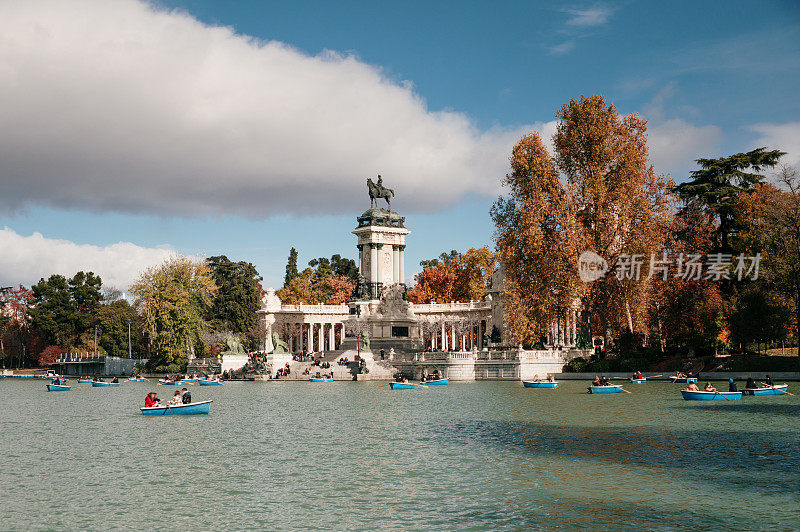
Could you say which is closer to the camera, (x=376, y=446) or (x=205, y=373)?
(x=376, y=446)

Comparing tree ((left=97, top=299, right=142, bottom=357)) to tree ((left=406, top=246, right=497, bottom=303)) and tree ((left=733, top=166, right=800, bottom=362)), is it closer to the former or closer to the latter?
tree ((left=406, top=246, right=497, bottom=303))

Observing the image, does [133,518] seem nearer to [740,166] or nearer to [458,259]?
[740,166]

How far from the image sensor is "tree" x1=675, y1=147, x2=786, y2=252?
257 ft

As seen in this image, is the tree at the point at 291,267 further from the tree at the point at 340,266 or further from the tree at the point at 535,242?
the tree at the point at 535,242

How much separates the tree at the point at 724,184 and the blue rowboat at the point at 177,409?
52.0 meters

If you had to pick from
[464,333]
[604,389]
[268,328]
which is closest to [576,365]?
[604,389]

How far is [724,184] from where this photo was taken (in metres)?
81.1

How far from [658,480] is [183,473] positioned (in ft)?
46.9

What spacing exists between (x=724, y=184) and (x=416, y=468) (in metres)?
65.6

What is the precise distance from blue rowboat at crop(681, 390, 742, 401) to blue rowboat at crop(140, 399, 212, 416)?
1057 inches

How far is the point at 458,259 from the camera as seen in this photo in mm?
129625

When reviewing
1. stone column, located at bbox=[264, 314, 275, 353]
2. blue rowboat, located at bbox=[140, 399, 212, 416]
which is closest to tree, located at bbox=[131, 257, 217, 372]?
stone column, located at bbox=[264, 314, 275, 353]

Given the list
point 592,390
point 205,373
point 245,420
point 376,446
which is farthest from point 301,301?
point 376,446

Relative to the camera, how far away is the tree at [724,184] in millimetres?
78375
